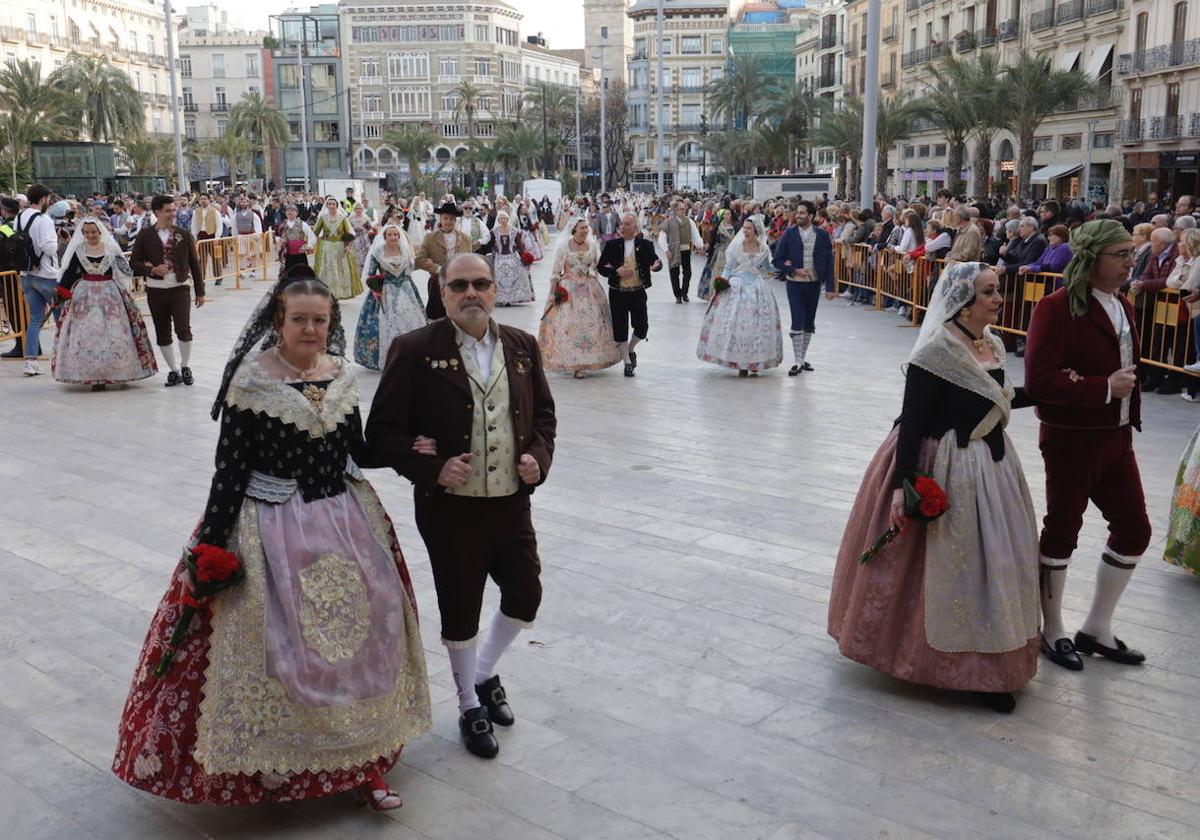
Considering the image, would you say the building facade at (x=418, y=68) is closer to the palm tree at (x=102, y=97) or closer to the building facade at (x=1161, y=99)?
the palm tree at (x=102, y=97)

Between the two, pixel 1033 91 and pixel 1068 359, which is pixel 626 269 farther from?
pixel 1033 91

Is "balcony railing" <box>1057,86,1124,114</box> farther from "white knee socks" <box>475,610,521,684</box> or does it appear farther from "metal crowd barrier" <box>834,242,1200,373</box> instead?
"white knee socks" <box>475,610,521,684</box>

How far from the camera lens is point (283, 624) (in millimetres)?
3664

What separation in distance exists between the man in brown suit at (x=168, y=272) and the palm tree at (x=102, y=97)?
52.2 meters

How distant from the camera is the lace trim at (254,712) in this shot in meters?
3.60

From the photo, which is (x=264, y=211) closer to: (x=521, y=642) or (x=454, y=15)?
(x=521, y=642)

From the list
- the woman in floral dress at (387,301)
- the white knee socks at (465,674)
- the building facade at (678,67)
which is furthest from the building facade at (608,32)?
the white knee socks at (465,674)

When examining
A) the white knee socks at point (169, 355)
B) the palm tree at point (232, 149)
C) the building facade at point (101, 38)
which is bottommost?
the white knee socks at point (169, 355)

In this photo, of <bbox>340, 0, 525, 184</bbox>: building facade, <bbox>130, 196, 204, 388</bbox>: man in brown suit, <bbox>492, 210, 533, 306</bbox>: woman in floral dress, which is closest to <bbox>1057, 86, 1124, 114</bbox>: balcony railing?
<bbox>492, 210, 533, 306</bbox>: woman in floral dress

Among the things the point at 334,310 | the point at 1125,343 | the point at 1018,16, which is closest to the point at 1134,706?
the point at 1125,343

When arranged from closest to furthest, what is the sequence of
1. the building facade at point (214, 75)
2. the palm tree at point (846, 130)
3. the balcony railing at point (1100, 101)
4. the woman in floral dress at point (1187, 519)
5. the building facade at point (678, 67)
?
the woman in floral dress at point (1187, 519), the balcony railing at point (1100, 101), the palm tree at point (846, 130), the building facade at point (214, 75), the building facade at point (678, 67)

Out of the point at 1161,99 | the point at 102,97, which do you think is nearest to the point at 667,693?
the point at 1161,99

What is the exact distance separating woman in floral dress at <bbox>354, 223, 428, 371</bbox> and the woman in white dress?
10.3 feet

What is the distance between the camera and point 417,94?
9831 centimetres
